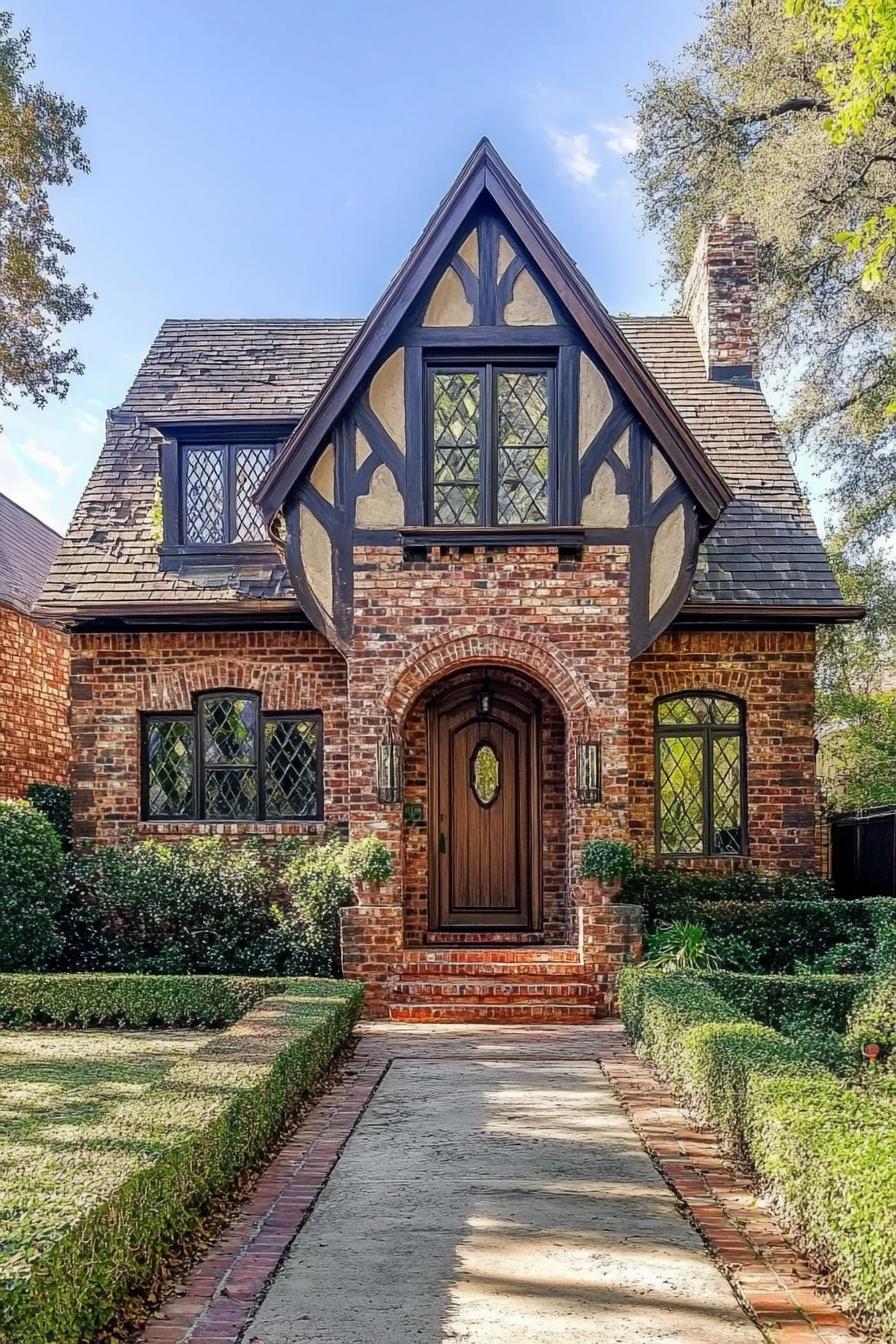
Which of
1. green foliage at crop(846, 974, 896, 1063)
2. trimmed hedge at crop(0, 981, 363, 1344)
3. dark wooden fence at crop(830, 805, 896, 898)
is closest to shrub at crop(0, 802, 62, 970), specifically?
trimmed hedge at crop(0, 981, 363, 1344)

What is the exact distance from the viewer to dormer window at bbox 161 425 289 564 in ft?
45.2

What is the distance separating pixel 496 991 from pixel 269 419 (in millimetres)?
6960

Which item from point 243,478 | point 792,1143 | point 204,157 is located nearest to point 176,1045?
point 792,1143

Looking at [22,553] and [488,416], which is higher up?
[22,553]

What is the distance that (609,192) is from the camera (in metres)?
22.9

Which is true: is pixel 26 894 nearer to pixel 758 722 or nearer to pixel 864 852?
pixel 758 722

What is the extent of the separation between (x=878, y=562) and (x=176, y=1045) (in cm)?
Result: 1520

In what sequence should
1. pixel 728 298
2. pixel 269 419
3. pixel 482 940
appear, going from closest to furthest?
pixel 482 940 → pixel 269 419 → pixel 728 298

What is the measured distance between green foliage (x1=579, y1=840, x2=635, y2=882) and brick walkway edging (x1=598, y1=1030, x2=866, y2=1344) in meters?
3.13

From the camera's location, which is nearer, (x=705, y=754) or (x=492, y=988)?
(x=492, y=988)

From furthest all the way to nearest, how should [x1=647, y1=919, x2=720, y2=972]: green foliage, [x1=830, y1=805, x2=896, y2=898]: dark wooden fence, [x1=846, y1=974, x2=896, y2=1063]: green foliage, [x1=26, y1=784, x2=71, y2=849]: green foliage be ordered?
1. [x1=26, y1=784, x2=71, y2=849]: green foliage
2. [x1=830, y1=805, x2=896, y2=898]: dark wooden fence
3. [x1=647, y1=919, x2=720, y2=972]: green foliage
4. [x1=846, y1=974, x2=896, y2=1063]: green foliage

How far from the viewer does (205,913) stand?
39.3ft

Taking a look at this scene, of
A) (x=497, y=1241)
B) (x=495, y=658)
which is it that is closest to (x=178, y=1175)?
(x=497, y=1241)

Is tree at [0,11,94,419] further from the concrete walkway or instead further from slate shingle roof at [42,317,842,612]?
the concrete walkway
